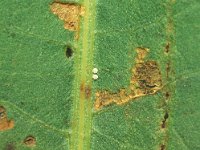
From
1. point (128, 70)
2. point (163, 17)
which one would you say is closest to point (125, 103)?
point (128, 70)

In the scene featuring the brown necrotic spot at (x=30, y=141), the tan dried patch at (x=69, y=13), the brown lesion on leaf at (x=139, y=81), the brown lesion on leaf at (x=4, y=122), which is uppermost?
the tan dried patch at (x=69, y=13)

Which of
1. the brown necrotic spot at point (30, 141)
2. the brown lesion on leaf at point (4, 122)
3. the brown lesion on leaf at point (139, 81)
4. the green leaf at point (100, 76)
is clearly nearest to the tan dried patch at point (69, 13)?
the green leaf at point (100, 76)

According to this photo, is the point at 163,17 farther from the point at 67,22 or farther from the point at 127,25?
the point at 67,22

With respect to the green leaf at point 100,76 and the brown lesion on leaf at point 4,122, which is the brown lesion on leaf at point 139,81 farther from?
the brown lesion on leaf at point 4,122

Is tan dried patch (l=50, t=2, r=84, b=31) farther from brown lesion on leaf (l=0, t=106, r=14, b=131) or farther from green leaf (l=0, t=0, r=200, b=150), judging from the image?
brown lesion on leaf (l=0, t=106, r=14, b=131)

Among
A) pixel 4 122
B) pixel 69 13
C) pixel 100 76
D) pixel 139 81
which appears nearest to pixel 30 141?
pixel 4 122

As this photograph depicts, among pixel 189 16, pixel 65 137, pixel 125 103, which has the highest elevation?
pixel 189 16
